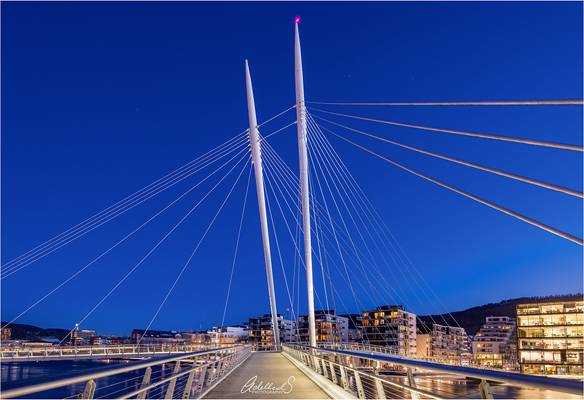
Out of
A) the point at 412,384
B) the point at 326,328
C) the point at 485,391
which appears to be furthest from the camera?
the point at 326,328

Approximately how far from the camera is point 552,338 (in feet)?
163

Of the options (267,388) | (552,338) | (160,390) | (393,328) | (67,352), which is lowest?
(160,390)

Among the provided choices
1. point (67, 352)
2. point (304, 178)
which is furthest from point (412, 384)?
point (67, 352)

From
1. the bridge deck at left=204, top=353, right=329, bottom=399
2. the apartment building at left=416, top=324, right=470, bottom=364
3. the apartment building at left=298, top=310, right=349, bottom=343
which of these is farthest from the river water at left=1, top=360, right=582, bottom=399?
the apartment building at left=298, top=310, right=349, bottom=343

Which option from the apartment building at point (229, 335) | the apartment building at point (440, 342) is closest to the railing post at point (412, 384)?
the apartment building at point (440, 342)

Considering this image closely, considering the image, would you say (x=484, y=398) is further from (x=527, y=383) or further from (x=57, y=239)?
(x=57, y=239)

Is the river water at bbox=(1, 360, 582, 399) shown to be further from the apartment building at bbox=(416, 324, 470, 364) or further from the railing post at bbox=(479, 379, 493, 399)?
the apartment building at bbox=(416, 324, 470, 364)

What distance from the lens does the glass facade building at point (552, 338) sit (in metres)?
47.8

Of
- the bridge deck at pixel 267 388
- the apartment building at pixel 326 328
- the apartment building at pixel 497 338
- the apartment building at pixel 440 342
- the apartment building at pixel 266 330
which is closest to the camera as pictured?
the bridge deck at pixel 267 388

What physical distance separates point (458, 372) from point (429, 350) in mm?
93556

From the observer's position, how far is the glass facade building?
1881 inches

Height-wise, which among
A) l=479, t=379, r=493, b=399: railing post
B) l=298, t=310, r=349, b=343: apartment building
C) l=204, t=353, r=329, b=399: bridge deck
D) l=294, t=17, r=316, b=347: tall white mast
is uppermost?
l=294, t=17, r=316, b=347: tall white mast

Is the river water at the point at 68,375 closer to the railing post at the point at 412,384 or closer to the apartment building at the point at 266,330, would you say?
the railing post at the point at 412,384

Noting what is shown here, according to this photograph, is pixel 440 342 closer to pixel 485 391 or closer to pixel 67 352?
pixel 67 352
